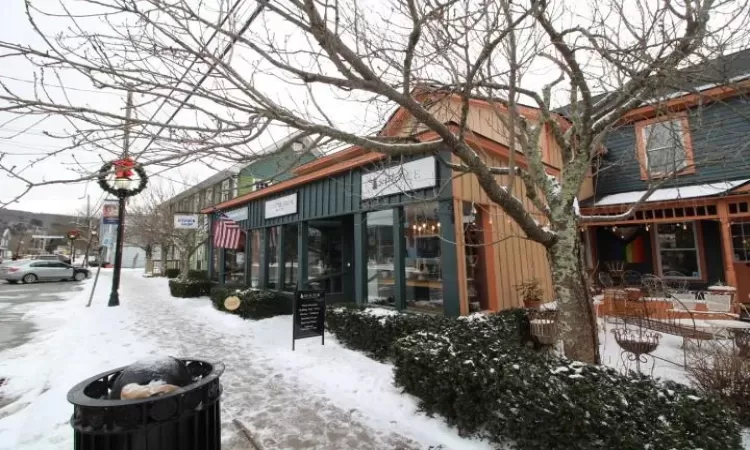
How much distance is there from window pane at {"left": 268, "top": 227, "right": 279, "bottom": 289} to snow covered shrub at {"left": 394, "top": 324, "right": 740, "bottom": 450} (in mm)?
7537

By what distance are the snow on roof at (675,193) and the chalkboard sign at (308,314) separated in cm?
765

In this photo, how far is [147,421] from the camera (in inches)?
76.0

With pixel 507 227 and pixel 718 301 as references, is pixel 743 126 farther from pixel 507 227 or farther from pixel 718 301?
pixel 507 227

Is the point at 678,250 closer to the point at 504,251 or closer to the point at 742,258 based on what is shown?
the point at 742,258

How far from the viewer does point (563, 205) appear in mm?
4402

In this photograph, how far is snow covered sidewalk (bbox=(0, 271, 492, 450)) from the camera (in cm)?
361

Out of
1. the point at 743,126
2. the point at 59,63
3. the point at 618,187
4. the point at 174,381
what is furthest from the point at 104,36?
the point at 743,126

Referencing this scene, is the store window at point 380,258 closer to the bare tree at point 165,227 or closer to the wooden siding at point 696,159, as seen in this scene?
the wooden siding at point 696,159

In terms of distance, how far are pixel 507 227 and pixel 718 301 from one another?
391cm

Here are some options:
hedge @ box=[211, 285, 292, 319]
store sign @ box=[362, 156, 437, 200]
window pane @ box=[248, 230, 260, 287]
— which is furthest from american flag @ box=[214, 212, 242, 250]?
store sign @ box=[362, 156, 437, 200]

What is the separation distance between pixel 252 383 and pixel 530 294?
5197 mm

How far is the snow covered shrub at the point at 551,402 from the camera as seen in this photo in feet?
8.09

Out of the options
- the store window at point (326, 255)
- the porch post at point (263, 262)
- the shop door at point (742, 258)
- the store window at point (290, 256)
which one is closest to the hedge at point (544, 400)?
the store window at point (326, 255)

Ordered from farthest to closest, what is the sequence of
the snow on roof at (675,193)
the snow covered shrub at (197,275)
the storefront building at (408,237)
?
the snow covered shrub at (197,275) < the snow on roof at (675,193) < the storefront building at (408,237)
